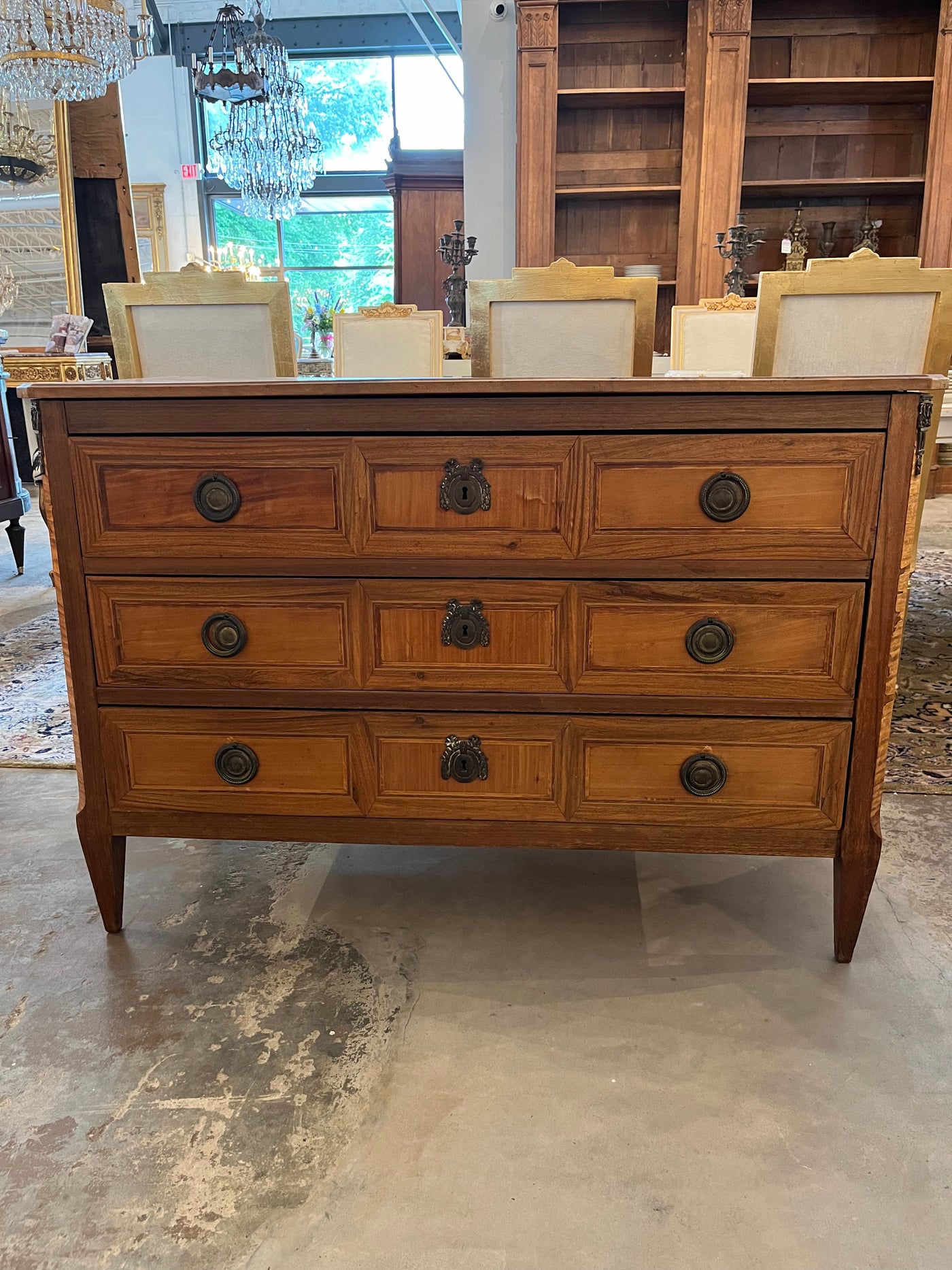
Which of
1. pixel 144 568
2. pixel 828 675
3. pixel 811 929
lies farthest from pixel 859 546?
pixel 144 568

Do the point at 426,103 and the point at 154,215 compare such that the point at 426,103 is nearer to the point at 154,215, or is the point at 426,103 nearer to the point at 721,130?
the point at 154,215

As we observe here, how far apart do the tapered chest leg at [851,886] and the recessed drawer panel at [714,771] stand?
63mm

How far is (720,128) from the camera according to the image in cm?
502

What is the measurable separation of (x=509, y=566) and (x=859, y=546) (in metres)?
0.51

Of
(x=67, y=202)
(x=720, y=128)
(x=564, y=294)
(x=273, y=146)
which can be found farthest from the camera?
(x=67, y=202)

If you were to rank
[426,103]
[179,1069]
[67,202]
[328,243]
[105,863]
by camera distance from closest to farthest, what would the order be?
[179,1069], [105,863], [67,202], [426,103], [328,243]

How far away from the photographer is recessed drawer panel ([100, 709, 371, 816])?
4.61ft

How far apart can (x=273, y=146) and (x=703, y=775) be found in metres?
6.70

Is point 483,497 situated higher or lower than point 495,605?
higher

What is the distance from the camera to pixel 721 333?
3.34 m

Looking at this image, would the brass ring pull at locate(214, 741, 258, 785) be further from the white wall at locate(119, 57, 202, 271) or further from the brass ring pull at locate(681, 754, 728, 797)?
the white wall at locate(119, 57, 202, 271)

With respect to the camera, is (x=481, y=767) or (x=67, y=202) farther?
(x=67, y=202)

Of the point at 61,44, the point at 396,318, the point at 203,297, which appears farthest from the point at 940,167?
the point at 61,44

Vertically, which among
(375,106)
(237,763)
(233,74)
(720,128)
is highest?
(375,106)
